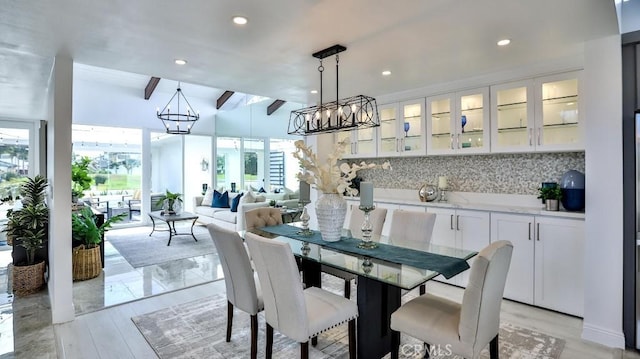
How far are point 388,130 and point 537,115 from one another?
1859mm

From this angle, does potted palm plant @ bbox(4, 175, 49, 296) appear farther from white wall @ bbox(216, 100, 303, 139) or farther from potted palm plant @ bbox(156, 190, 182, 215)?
white wall @ bbox(216, 100, 303, 139)

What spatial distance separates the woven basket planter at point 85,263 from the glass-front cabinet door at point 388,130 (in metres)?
4.11

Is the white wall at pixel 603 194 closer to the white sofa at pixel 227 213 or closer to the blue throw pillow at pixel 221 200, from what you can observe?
the white sofa at pixel 227 213

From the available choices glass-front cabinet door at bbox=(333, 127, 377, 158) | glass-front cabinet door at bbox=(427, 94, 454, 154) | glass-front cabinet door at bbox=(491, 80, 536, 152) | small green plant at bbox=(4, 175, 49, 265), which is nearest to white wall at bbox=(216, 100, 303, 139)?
glass-front cabinet door at bbox=(333, 127, 377, 158)

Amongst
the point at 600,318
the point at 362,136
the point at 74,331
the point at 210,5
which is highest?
the point at 210,5

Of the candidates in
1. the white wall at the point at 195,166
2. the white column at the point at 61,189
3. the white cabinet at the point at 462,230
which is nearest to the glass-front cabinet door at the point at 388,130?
the white cabinet at the point at 462,230

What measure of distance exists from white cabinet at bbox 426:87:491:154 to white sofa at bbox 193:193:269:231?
12.0ft

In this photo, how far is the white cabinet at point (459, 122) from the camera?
12.7ft

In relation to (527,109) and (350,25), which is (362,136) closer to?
(527,109)

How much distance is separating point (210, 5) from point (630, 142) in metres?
3.25

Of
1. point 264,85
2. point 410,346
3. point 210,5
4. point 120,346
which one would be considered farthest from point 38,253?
point 410,346

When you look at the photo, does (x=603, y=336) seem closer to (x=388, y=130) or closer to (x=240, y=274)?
(x=240, y=274)

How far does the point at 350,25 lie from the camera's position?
2.45 meters

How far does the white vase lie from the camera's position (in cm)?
281
